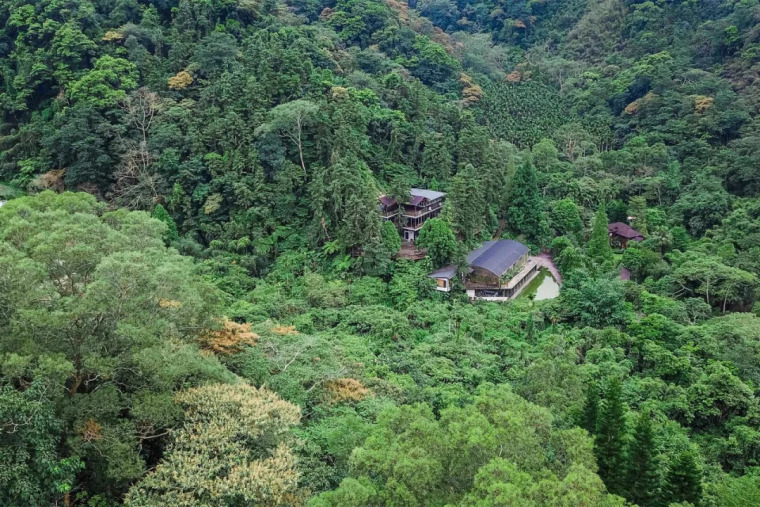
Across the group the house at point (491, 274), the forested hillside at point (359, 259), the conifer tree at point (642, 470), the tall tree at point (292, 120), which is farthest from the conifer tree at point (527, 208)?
the conifer tree at point (642, 470)

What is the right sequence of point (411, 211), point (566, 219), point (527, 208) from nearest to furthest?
point (411, 211) < point (527, 208) < point (566, 219)

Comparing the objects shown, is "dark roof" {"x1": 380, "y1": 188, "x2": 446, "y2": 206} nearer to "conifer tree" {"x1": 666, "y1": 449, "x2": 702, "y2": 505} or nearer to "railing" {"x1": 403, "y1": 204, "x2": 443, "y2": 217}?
"railing" {"x1": 403, "y1": 204, "x2": 443, "y2": 217}

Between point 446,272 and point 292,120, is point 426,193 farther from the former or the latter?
point 292,120

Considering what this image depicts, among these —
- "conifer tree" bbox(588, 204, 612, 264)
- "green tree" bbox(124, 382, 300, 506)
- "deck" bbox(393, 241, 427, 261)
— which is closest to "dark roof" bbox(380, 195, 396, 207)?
"deck" bbox(393, 241, 427, 261)

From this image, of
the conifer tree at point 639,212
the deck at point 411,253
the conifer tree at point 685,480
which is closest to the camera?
the conifer tree at point 685,480

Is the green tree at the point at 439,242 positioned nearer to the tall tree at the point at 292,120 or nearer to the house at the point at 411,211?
the house at the point at 411,211

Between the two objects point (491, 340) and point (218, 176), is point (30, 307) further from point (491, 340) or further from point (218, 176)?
point (218, 176)

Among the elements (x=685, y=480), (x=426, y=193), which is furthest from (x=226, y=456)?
(x=426, y=193)
